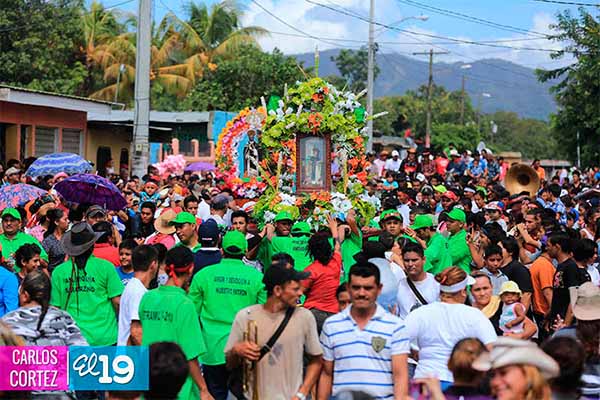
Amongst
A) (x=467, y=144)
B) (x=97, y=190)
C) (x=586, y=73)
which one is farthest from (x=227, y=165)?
(x=467, y=144)

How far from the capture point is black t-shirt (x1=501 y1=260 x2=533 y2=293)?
9883 millimetres

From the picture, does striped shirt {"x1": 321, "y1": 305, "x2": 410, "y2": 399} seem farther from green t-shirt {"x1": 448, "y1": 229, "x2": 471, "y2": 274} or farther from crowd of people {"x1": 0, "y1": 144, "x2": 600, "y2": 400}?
green t-shirt {"x1": 448, "y1": 229, "x2": 471, "y2": 274}

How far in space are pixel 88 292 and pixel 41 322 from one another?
1.58 metres

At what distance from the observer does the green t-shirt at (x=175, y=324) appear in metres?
7.37

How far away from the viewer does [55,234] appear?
11352mm

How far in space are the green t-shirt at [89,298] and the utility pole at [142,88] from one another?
11528mm

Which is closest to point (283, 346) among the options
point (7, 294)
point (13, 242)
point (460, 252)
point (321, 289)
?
point (321, 289)

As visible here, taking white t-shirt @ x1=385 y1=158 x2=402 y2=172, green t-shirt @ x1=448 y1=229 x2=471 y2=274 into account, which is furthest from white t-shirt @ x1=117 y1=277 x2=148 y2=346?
white t-shirt @ x1=385 y1=158 x2=402 y2=172

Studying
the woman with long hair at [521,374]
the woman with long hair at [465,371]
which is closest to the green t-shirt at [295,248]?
the woman with long hair at [465,371]

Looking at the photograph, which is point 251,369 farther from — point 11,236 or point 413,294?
point 11,236

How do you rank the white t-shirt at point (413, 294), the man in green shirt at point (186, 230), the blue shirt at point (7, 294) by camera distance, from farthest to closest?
the man in green shirt at point (186, 230) → the white t-shirt at point (413, 294) → the blue shirt at point (7, 294)

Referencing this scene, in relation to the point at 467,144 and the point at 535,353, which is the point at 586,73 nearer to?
the point at 467,144

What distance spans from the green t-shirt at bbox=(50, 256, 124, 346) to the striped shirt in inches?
105

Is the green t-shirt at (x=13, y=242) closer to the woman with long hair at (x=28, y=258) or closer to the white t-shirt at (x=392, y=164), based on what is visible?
the woman with long hair at (x=28, y=258)
